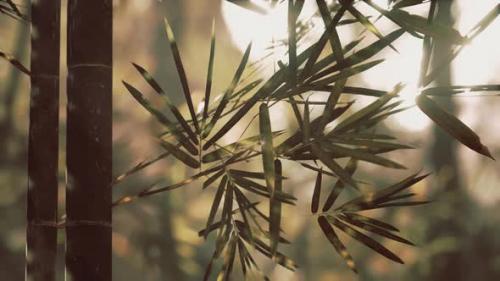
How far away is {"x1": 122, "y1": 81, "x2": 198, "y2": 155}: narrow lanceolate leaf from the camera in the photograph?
245 centimetres

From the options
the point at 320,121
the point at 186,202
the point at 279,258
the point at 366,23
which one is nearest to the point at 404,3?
the point at 366,23

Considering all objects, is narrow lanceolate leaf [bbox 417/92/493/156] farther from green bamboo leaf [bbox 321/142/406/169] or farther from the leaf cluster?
green bamboo leaf [bbox 321/142/406/169]

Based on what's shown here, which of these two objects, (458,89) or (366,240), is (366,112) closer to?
(458,89)

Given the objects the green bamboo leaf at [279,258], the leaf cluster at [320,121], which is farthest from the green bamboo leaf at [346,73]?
the green bamboo leaf at [279,258]

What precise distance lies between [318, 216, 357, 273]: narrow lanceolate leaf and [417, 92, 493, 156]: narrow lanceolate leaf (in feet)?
1.39

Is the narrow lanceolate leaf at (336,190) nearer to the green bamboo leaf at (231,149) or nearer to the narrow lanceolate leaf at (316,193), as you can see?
the narrow lanceolate leaf at (316,193)

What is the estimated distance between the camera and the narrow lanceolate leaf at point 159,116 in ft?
8.03

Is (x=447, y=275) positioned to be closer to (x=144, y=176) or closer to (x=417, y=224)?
(x=417, y=224)

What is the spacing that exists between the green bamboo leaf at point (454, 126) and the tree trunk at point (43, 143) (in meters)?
0.93

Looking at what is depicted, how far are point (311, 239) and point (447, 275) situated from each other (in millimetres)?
5270

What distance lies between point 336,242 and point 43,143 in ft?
2.59

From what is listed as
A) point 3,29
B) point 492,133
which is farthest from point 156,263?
point 492,133

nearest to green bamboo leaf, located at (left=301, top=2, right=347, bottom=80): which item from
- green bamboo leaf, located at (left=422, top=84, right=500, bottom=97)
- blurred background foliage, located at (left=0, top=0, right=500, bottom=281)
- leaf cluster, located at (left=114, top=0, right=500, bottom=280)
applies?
leaf cluster, located at (left=114, top=0, right=500, bottom=280)

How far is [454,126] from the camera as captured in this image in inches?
90.0
